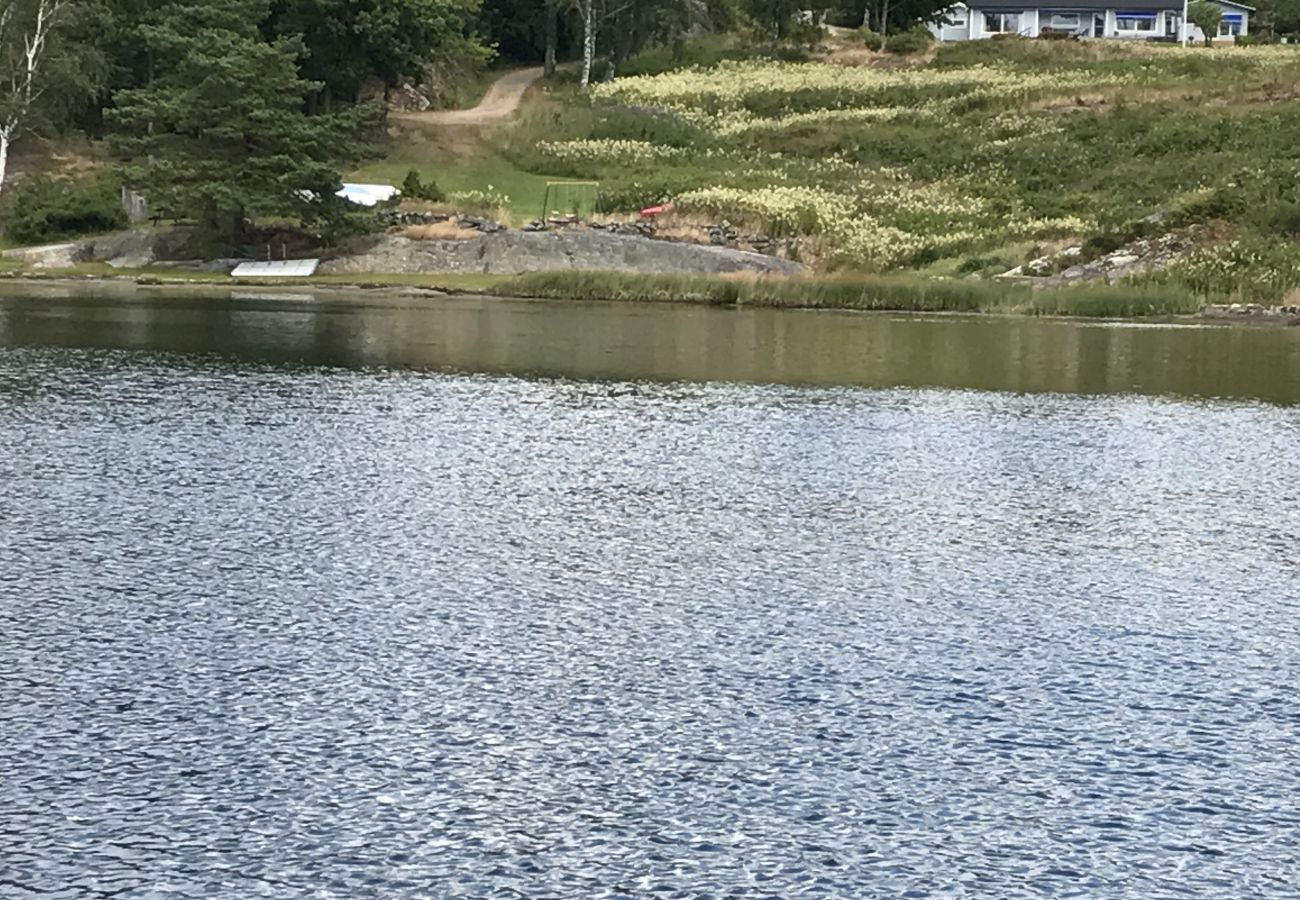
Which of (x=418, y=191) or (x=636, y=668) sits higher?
(x=418, y=191)

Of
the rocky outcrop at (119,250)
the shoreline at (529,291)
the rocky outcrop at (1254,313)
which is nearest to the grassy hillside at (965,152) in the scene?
the rocky outcrop at (1254,313)

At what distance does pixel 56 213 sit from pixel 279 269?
38.8ft

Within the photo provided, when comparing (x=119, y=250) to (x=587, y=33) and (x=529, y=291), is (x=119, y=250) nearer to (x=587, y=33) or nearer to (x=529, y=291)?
(x=529, y=291)

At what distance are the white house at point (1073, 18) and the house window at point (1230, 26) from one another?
41.3ft

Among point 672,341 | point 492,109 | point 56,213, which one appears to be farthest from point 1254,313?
point 492,109

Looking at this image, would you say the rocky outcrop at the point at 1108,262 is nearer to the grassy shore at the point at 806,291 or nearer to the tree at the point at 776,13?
the grassy shore at the point at 806,291

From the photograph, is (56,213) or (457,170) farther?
(457,170)

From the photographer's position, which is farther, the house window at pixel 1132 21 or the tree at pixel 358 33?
the house window at pixel 1132 21

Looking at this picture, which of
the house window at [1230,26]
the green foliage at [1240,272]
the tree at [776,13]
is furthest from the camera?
the house window at [1230,26]

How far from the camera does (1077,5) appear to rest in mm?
136625

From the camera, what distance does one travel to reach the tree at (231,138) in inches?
2324

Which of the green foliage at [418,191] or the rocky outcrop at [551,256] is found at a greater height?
the green foliage at [418,191]

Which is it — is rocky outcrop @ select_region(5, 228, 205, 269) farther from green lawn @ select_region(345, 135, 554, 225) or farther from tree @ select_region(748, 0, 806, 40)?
tree @ select_region(748, 0, 806, 40)

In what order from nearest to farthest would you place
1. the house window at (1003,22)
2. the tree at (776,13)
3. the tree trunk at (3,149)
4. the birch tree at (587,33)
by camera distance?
1. the tree trunk at (3,149)
2. the birch tree at (587,33)
3. the tree at (776,13)
4. the house window at (1003,22)
